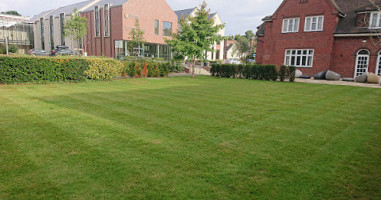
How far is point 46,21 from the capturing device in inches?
2100

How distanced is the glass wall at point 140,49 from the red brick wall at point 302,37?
18.7 meters

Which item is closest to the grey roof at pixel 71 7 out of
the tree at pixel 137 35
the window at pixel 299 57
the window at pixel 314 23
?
the tree at pixel 137 35

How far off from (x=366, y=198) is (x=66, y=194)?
3.83 m

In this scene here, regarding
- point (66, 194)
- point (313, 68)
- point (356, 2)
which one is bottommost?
point (66, 194)

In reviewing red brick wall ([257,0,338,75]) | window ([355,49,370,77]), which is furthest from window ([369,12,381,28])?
red brick wall ([257,0,338,75])

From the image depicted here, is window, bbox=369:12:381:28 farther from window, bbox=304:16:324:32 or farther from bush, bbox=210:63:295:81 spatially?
bush, bbox=210:63:295:81

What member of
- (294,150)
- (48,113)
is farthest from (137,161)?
(48,113)

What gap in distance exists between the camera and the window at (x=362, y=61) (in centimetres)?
2317

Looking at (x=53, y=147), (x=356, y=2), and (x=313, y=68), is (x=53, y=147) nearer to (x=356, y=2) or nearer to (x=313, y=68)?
(x=313, y=68)

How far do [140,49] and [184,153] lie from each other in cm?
3632

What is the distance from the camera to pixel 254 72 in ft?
71.8

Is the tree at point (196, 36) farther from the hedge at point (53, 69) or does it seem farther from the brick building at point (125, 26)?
the brick building at point (125, 26)

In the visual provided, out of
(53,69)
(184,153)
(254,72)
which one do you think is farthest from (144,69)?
(184,153)

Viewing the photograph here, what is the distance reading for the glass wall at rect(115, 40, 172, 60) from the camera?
36.8 m
